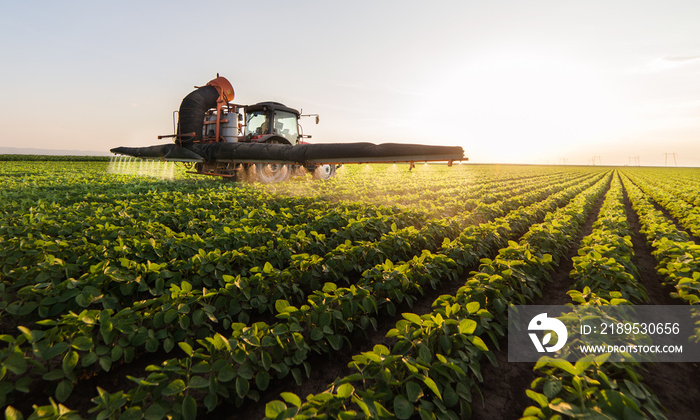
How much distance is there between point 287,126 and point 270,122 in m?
0.98

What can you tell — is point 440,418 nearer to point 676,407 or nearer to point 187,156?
point 676,407

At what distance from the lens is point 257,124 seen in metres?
14.0

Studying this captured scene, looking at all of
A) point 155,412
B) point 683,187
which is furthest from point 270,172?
point 683,187

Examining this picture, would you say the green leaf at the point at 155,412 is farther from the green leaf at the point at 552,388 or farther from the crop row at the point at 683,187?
the crop row at the point at 683,187

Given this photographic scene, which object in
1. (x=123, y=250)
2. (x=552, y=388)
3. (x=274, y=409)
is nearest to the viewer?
(x=274, y=409)

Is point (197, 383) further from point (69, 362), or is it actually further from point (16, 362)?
point (16, 362)

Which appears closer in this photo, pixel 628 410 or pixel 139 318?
pixel 628 410

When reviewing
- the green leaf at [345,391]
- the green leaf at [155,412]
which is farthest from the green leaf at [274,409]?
the green leaf at [155,412]

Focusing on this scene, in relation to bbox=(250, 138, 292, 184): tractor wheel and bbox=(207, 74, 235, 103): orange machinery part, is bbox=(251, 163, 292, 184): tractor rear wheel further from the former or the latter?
bbox=(207, 74, 235, 103): orange machinery part

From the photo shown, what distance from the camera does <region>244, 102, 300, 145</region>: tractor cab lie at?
13638mm

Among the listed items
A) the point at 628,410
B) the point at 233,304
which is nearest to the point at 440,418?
the point at 628,410

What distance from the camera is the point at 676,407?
7.77ft

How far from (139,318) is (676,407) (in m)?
4.25

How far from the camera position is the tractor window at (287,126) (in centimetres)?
1401
